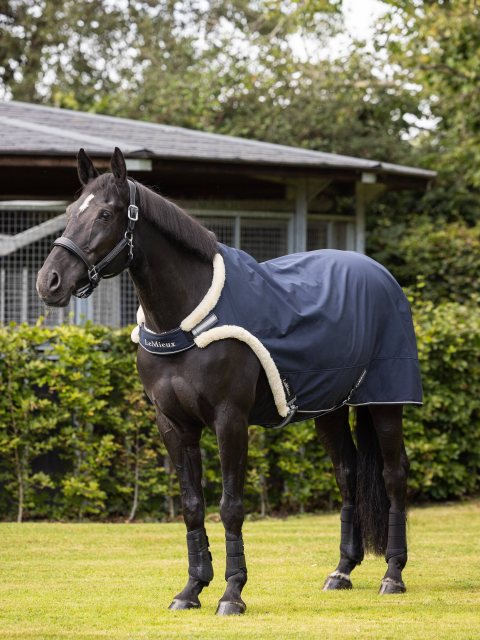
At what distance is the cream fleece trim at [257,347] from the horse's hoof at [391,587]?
118cm

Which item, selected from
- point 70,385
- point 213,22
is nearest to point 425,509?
point 70,385

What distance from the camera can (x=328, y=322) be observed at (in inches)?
237

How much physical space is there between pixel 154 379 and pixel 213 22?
2539 cm

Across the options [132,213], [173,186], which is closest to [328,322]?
[132,213]

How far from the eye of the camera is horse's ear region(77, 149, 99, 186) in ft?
17.2

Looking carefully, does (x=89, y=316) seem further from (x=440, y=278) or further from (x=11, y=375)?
(x=440, y=278)

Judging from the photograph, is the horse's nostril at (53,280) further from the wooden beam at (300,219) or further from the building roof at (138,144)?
the wooden beam at (300,219)

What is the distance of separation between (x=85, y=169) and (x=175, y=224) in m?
0.52

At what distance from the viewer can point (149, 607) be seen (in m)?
5.69

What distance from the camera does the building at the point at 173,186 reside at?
12.2 m

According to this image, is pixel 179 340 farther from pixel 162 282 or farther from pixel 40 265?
pixel 40 265

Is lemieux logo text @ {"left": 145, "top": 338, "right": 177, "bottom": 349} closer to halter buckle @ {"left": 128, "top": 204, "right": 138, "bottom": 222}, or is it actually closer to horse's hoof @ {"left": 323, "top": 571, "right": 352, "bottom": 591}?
halter buckle @ {"left": 128, "top": 204, "right": 138, "bottom": 222}

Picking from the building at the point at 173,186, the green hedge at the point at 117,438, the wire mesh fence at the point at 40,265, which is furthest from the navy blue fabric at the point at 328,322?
the building at the point at 173,186

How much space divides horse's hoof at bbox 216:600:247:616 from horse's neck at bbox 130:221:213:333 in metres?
1.39
